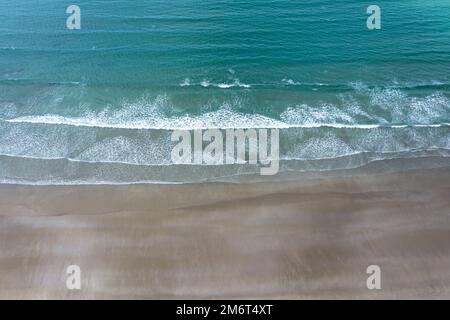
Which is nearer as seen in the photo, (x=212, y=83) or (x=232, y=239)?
(x=232, y=239)

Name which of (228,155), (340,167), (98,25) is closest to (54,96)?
(98,25)

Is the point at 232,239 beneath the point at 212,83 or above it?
beneath

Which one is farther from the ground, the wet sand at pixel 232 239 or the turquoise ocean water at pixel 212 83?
the turquoise ocean water at pixel 212 83

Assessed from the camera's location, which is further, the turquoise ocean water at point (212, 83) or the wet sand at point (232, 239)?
the turquoise ocean water at point (212, 83)

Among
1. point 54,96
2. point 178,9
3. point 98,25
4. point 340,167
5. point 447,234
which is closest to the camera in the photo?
point 447,234
